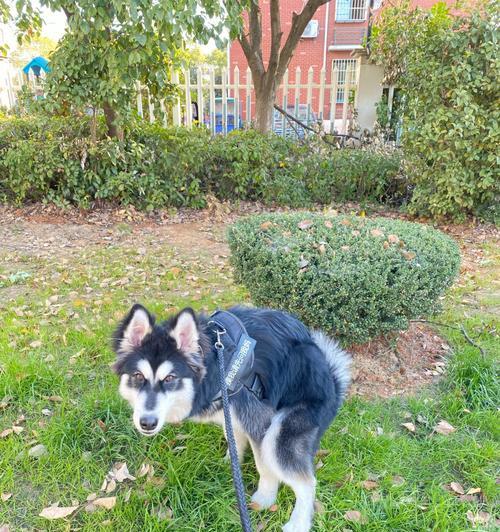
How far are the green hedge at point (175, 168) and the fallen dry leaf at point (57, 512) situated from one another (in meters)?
5.09

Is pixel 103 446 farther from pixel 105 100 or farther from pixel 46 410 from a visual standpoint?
pixel 105 100

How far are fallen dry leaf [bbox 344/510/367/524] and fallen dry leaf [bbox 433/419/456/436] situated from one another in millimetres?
804

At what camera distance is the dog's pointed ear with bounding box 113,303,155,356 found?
1.78m

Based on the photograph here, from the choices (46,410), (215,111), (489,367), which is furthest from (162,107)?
(489,367)

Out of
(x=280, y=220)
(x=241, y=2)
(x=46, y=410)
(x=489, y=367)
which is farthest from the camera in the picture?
(x=241, y=2)

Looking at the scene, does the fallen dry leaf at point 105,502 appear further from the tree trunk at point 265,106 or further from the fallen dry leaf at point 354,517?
the tree trunk at point 265,106

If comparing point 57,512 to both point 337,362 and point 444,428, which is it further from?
point 444,428

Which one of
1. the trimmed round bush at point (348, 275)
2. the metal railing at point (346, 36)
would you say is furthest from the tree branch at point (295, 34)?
the metal railing at point (346, 36)

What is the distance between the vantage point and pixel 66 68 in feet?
18.8

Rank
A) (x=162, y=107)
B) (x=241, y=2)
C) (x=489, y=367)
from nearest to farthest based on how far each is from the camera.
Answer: (x=489, y=367) < (x=241, y=2) < (x=162, y=107)

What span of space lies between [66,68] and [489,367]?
619cm

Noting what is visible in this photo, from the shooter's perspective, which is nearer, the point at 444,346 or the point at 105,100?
the point at 444,346

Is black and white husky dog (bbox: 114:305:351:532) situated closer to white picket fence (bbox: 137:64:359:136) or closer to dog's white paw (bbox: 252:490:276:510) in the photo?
dog's white paw (bbox: 252:490:276:510)

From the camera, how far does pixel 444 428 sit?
2.50 meters
